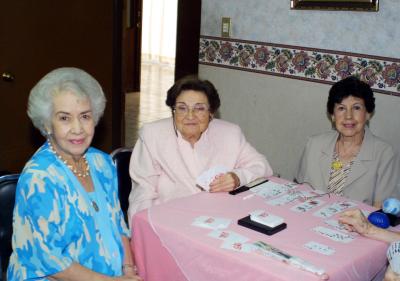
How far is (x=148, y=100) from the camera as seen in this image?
851 cm

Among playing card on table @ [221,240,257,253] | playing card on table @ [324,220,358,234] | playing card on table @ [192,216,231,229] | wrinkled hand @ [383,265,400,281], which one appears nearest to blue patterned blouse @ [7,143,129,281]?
playing card on table @ [192,216,231,229]

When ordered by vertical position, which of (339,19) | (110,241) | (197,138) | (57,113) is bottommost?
(110,241)

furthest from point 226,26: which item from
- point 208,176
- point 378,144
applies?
point 208,176

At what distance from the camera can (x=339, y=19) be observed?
3455 millimetres

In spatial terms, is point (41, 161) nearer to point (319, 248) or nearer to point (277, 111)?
point (319, 248)

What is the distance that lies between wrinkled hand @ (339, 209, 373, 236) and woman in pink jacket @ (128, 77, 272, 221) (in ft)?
2.02

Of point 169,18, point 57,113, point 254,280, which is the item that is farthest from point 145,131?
point 169,18

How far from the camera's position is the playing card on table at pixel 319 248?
1.81 m

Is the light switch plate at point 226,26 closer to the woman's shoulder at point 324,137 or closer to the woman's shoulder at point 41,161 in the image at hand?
the woman's shoulder at point 324,137

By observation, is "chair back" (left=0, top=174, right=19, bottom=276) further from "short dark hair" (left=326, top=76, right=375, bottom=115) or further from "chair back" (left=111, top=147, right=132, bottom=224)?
"short dark hair" (left=326, top=76, right=375, bottom=115)

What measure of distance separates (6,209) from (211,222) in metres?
0.76

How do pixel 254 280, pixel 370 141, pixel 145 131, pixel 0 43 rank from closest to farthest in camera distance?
pixel 254 280 → pixel 145 131 → pixel 370 141 → pixel 0 43

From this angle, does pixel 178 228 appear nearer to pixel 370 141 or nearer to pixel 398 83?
pixel 370 141

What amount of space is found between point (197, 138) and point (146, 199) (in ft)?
1.43
